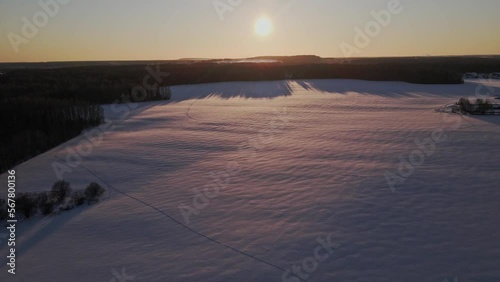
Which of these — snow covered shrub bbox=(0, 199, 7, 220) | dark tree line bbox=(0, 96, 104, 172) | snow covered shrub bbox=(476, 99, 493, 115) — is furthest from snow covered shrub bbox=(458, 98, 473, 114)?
snow covered shrub bbox=(0, 199, 7, 220)

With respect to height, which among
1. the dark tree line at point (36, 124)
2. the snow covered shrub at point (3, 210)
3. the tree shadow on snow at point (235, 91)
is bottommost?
the snow covered shrub at point (3, 210)

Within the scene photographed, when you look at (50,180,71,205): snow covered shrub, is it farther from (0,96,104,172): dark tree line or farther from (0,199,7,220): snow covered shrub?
(0,96,104,172): dark tree line

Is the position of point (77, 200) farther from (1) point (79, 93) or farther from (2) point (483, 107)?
(1) point (79, 93)

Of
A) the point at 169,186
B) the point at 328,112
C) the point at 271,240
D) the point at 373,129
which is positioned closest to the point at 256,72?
the point at 328,112

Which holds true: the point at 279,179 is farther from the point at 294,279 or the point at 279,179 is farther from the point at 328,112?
the point at 328,112

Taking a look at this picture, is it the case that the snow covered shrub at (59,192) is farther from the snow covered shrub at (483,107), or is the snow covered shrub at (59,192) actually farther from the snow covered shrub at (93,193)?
the snow covered shrub at (483,107)

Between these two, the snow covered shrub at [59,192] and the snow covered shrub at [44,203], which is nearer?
the snow covered shrub at [44,203]

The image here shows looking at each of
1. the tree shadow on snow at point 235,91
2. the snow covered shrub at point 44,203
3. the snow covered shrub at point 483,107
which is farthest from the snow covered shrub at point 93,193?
the tree shadow on snow at point 235,91
